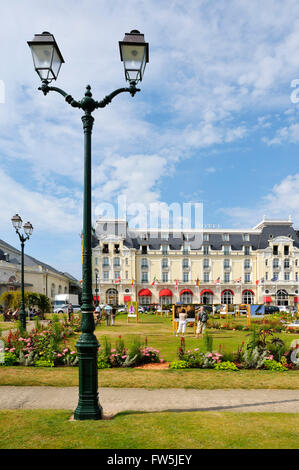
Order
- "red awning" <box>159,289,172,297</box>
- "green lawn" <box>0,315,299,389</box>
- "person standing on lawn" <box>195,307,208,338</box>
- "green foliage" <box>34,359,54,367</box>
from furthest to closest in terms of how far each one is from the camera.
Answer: "red awning" <box>159,289,172,297</box> < "person standing on lawn" <box>195,307,208,338</box> < "green foliage" <box>34,359,54,367</box> < "green lawn" <box>0,315,299,389</box>

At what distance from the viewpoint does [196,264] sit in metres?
65.8

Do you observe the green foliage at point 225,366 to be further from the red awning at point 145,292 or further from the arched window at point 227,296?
the arched window at point 227,296

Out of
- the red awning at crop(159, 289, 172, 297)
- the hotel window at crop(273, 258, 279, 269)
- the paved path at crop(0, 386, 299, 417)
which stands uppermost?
the hotel window at crop(273, 258, 279, 269)

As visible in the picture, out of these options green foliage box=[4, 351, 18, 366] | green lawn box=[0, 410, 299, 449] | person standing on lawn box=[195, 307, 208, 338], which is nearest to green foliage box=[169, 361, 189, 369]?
green lawn box=[0, 410, 299, 449]

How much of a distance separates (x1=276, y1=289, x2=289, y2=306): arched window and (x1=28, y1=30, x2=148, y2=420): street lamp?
200ft

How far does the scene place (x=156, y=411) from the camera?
6.67 metres

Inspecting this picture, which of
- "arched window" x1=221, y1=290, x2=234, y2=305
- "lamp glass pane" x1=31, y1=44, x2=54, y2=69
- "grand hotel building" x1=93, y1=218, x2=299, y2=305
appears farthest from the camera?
"arched window" x1=221, y1=290, x2=234, y2=305

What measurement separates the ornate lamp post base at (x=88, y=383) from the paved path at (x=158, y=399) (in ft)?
1.47

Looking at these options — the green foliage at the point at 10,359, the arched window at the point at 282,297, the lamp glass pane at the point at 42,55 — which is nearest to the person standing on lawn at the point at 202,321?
the green foliage at the point at 10,359

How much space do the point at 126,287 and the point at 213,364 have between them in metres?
52.7

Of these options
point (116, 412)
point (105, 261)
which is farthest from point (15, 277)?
point (116, 412)

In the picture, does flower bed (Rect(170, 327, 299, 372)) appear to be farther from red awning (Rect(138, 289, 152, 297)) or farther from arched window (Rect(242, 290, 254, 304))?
arched window (Rect(242, 290, 254, 304))

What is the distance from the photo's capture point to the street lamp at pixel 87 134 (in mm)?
5918

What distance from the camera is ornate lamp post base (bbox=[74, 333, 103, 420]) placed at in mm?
5861
